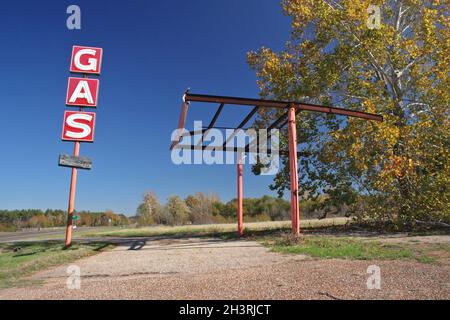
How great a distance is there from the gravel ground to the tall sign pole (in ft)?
18.8

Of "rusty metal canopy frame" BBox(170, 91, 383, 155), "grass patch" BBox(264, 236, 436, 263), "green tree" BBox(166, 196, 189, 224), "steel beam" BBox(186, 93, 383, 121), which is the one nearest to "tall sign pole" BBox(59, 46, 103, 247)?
"rusty metal canopy frame" BBox(170, 91, 383, 155)

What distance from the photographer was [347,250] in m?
7.82

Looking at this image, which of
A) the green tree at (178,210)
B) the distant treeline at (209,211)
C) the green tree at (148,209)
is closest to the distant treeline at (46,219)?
the green tree at (148,209)

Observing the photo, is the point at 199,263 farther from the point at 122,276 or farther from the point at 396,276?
the point at 396,276

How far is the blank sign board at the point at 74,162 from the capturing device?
12.0 metres

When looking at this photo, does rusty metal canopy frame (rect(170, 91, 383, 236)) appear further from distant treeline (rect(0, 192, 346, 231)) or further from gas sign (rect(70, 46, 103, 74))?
distant treeline (rect(0, 192, 346, 231))

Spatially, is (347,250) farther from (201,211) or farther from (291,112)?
(201,211)

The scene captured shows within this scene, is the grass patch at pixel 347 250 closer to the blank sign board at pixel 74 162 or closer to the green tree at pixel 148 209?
the blank sign board at pixel 74 162

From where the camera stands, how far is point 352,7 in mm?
13875

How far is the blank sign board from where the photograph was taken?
1196 cm
